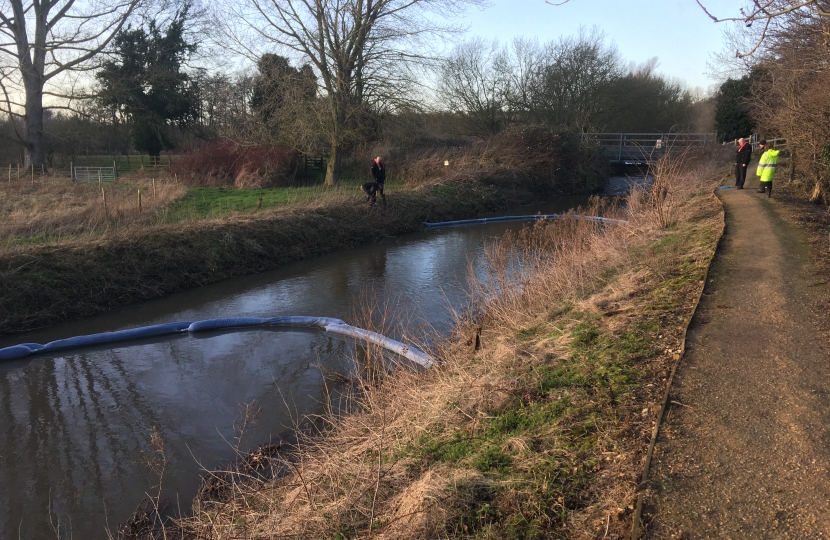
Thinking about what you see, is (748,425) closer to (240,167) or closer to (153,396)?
(153,396)

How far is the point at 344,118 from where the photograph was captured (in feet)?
70.9

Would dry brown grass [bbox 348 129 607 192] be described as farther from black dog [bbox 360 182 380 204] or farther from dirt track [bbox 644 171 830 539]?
dirt track [bbox 644 171 830 539]

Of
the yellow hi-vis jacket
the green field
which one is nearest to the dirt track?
the yellow hi-vis jacket

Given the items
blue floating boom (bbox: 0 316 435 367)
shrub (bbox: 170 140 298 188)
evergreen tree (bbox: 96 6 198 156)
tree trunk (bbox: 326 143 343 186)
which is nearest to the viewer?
blue floating boom (bbox: 0 316 435 367)

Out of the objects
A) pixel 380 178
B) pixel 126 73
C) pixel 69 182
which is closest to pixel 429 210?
pixel 380 178

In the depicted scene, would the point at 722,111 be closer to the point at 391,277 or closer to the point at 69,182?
the point at 391,277

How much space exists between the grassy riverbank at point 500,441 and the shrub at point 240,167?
19.5 metres

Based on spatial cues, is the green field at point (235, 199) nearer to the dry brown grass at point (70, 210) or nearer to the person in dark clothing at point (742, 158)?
the dry brown grass at point (70, 210)

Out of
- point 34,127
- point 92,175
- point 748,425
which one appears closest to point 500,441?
point 748,425

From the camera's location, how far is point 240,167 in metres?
25.7

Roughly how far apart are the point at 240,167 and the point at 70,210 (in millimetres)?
11427

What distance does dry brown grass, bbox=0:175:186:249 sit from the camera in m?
12.7

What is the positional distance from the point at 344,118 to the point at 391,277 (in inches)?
421

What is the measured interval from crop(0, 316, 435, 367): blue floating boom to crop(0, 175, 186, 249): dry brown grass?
380 centimetres
